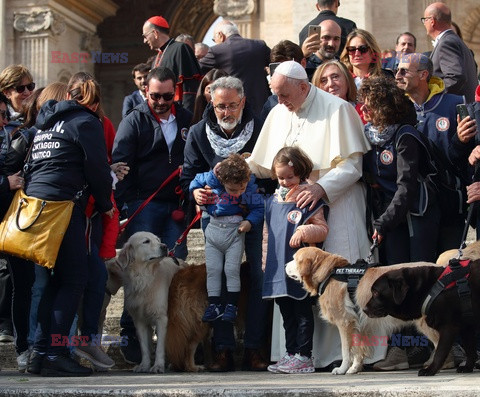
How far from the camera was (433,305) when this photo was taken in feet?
24.1

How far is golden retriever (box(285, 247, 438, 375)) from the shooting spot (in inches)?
310

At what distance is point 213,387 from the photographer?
6.60 m

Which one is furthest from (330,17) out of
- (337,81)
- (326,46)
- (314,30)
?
(337,81)

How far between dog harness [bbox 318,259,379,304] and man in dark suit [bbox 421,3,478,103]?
3624 millimetres

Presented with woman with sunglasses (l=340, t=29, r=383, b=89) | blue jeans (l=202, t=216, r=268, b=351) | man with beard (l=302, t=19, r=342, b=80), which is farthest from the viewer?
man with beard (l=302, t=19, r=342, b=80)

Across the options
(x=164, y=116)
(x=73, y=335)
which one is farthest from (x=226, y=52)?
(x=73, y=335)

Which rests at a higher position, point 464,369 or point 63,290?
point 63,290

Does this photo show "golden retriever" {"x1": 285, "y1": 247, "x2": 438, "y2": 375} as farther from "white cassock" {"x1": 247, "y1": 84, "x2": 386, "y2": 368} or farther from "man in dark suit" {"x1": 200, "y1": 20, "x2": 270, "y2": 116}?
"man in dark suit" {"x1": 200, "y1": 20, "x2": 270, "y2": 116}

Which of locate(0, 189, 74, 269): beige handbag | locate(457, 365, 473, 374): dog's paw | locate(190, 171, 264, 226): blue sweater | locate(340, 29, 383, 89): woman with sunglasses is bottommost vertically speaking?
locate(457, 365, 473, 374): dog's paw

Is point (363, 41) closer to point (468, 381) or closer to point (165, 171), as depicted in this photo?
point (165, 171)

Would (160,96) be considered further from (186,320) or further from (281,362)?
(281,362)

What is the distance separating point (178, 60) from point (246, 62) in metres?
0.79

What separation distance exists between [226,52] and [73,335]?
15.1 feet

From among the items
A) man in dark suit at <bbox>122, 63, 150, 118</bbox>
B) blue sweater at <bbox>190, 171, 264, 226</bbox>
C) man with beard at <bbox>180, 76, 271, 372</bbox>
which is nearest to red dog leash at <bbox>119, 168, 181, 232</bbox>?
man with beard at <bbox>180, 76, 271, 372</bbox>
